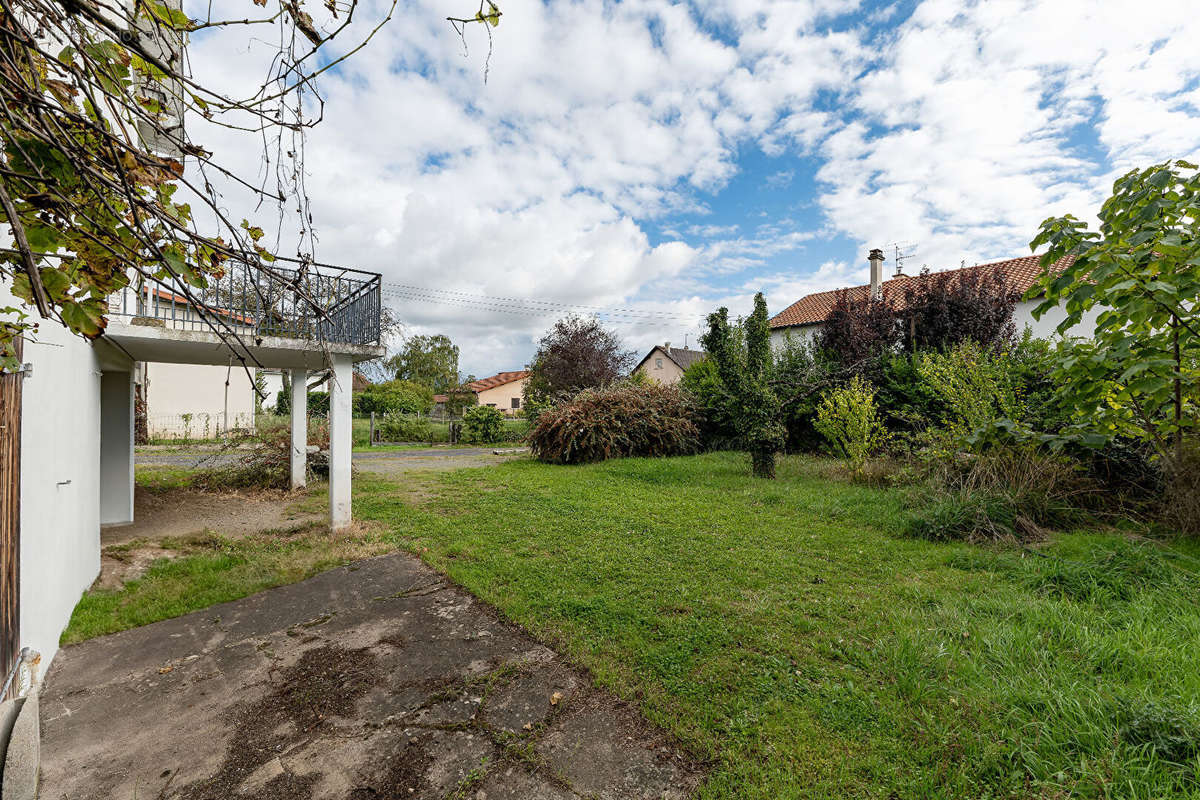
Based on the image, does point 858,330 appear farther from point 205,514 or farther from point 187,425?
point 187,425

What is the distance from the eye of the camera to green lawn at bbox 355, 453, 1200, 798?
2113 mm

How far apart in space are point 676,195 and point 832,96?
143 inches

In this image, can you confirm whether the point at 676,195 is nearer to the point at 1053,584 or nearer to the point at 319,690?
the point at 1053,584

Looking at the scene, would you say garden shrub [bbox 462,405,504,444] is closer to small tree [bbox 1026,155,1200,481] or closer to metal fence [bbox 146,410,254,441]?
metal fence [bbox 146,410,254,441]

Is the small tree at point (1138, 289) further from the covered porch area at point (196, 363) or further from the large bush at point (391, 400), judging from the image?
the large bush at point (391, 400)

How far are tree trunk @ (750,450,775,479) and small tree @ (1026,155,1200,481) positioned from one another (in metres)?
5.52

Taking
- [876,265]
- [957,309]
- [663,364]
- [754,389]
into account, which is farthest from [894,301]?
[663,364]

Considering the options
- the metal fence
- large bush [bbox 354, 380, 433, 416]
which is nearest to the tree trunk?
the metal fence

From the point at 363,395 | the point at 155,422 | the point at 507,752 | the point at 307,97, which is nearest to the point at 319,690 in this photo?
the point at 507,752

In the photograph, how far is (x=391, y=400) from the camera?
2841cm

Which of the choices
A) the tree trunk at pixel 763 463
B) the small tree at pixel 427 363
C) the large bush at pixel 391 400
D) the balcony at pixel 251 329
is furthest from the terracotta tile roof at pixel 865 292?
the small tree at pixel 427 363

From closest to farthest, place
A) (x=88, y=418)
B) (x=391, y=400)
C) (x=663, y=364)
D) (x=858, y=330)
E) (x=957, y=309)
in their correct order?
(x=88, y=418) → (x=957, y=309) → (x=858, y=330) → (x=391, y=400) → (x=663, y=364)

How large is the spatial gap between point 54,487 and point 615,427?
10.3 m

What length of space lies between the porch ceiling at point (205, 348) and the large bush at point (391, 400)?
19.0 meters
